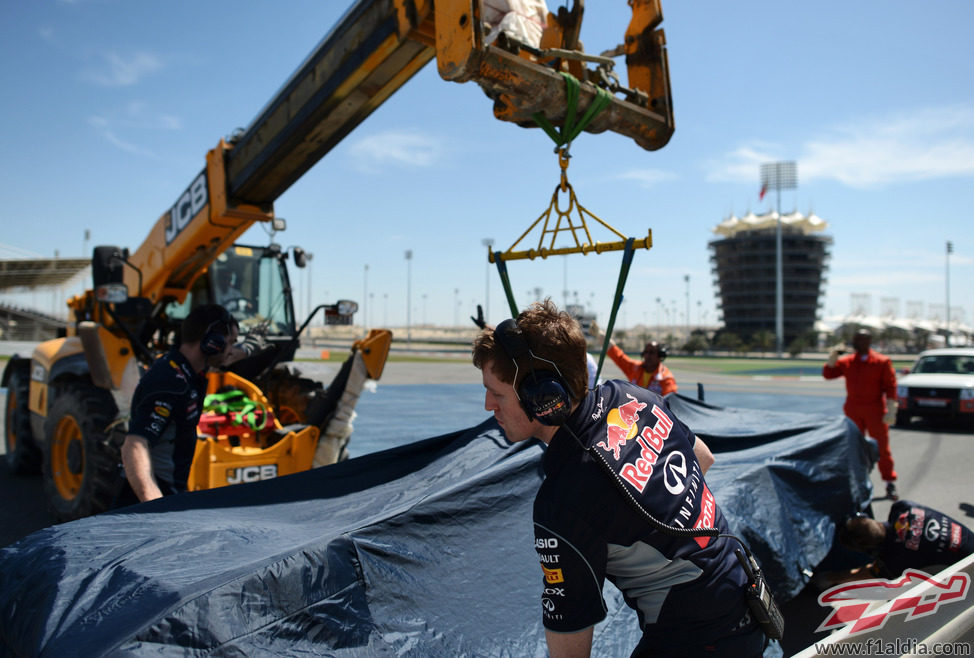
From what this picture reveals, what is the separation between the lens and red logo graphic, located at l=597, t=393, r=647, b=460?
1.62 metres

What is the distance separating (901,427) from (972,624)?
12287mm

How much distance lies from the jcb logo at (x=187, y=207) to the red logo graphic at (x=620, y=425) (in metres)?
4.85

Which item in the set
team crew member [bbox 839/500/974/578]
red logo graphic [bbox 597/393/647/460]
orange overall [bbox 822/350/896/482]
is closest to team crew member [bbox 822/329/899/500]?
Answer: orange overall [bbox 822/350/896/482]

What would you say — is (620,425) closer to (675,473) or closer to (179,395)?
(675,473)

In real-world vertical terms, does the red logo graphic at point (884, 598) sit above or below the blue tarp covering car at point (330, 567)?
below

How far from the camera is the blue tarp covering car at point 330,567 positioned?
1970mm

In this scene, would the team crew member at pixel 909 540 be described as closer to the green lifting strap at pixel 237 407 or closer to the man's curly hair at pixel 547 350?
the man's curly hair at pixel 547 350

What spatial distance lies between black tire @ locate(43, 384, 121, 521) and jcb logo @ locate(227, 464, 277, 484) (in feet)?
2.85

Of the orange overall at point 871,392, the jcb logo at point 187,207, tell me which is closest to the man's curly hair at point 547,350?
the jcb logo at point 187,207

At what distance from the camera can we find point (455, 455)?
3314mm

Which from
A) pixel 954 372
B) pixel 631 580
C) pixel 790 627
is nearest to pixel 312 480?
pixel 631 580

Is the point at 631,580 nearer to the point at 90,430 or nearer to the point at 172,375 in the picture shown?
the point at 172,375

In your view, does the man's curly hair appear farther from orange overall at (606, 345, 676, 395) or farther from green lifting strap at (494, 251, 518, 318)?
orange overall at (606, 345, 676, 395)

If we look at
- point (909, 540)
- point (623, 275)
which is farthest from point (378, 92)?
point (909, 540)
